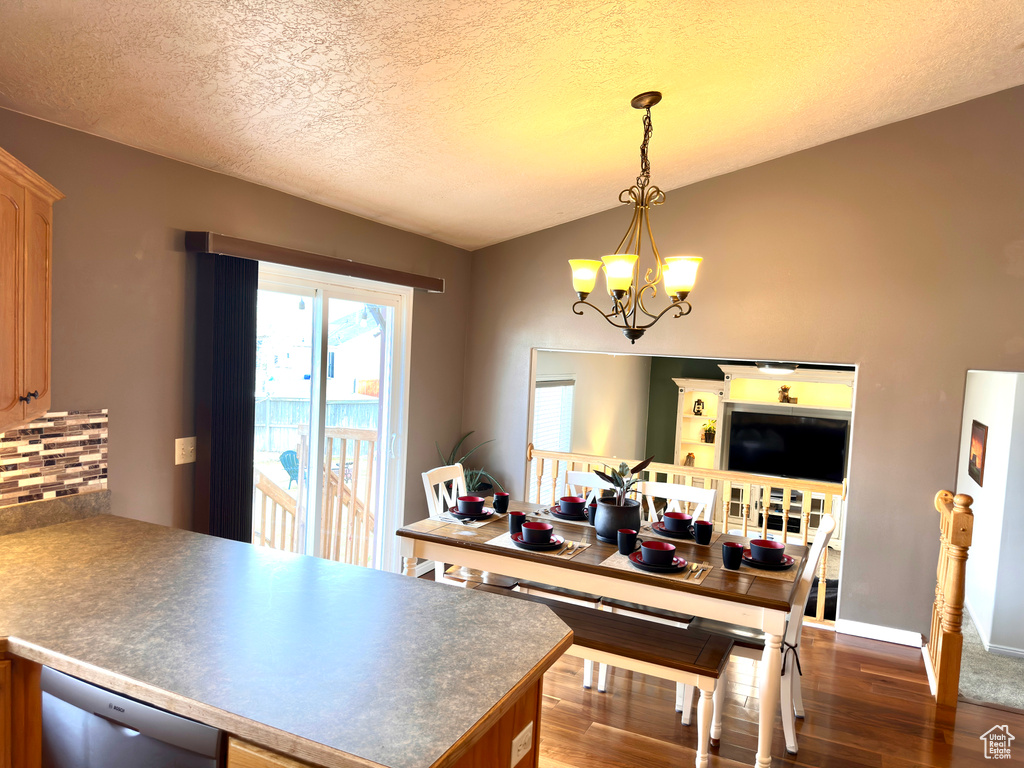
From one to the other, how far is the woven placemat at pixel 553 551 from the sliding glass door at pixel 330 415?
4.50ft

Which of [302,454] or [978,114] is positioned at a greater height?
[978,114]

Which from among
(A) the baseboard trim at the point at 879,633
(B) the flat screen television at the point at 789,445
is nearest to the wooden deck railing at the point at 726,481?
(A) the baseboard trim at the point at 879,633

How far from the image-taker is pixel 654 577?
2.44 meters

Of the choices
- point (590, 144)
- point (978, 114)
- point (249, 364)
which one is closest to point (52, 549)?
point (249, 364)

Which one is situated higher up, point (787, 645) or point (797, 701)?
point (787, 645)

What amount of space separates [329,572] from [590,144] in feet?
7.94

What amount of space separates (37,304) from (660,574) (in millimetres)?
2263

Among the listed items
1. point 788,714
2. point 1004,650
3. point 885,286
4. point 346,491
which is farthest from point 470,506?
point 1004,650

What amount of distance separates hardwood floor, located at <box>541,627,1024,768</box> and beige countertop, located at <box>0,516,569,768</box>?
1.24 metres

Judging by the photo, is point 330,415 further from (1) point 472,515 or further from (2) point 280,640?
(2) point 280,640

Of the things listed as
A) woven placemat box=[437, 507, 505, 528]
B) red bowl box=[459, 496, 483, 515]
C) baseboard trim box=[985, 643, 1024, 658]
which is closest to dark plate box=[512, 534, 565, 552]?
woven placemat box=[437, 507, 505, 528]

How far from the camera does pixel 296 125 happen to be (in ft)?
8.57

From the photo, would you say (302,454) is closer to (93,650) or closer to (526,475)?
(526,475)

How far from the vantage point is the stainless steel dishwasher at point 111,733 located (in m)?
1.29
